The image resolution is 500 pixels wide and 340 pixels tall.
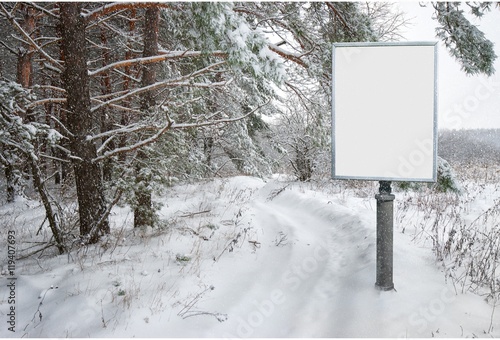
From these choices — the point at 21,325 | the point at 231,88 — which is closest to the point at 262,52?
the point at 21,325

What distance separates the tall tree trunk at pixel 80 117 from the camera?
4938 mm

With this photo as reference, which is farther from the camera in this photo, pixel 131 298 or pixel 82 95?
pixel 82 95

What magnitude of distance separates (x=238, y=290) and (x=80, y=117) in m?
3.70

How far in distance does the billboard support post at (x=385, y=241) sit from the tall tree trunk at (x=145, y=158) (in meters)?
3.39

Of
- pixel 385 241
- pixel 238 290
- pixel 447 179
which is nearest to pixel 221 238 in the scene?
pixel 238 290

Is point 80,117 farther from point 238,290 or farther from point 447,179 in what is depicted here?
point 447,179

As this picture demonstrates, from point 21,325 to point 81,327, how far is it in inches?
28.1

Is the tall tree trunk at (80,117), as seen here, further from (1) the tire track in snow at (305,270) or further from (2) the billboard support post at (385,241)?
(2) the billboard support post at (385,241)

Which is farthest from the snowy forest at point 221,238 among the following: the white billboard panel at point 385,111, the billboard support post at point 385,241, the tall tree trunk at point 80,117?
the white billboard panel at point 385,111

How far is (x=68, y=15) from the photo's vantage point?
4910mm

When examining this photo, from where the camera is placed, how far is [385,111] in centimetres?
337

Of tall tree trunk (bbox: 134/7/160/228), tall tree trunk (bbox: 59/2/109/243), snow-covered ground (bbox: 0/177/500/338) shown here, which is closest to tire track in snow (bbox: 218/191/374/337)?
snow-covered ground (bbox: 0/177/500/338)

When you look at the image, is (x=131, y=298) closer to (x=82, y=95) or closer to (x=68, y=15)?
(x=82, y=95)

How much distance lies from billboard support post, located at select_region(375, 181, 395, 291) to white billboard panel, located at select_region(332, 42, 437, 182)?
324mm
